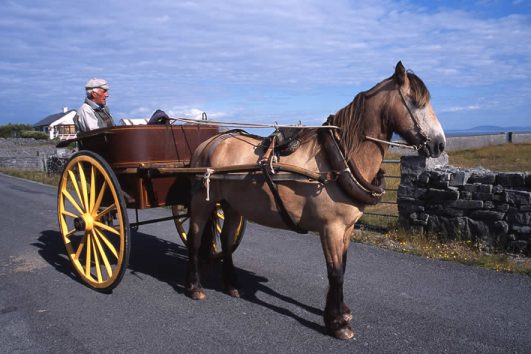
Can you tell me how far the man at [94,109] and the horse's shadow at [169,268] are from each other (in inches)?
71.9

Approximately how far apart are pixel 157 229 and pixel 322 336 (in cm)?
501

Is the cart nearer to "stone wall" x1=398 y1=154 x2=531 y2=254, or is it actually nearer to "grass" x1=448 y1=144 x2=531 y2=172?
"stone wall" x1=398 y1=154 x2=531 y2=254

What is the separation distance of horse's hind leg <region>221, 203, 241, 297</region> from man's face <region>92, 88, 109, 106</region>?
2072mm

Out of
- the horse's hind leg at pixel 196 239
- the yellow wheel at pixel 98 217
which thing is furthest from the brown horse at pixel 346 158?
the yellow wheel at pixel 98 217

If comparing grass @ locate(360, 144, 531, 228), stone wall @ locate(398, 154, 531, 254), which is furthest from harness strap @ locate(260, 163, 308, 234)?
grass @ locate(360, 144, 531, 228)

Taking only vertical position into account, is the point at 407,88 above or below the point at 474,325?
above

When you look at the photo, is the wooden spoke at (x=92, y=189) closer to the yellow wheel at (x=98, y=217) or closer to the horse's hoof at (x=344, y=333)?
the yellow wheel at (x=98, y=217)

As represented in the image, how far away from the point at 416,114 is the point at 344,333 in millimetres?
Result: 1871

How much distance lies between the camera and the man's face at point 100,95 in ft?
18.4

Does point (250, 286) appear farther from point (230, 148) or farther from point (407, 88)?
point (407, 88)

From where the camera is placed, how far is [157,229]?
8.26 metres

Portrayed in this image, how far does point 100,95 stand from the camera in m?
5.64

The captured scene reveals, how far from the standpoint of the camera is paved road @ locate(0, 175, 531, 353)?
3.77m

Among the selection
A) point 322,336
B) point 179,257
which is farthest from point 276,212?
point 179,257
